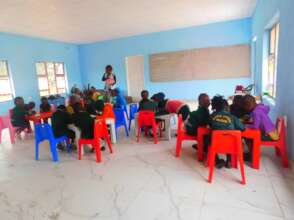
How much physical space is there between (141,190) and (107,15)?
15.1 feet

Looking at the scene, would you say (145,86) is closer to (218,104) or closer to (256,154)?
(218,104)

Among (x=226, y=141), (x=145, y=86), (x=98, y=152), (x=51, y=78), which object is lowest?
(x=98, y=152)

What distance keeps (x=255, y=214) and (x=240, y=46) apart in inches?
256

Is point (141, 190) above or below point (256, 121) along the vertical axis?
below

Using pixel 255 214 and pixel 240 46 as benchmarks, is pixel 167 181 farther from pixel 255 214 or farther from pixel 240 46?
pixel 240 46

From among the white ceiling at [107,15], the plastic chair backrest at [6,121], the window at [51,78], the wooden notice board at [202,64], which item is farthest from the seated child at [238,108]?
the window at [51,78]

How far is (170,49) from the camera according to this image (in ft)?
25.9

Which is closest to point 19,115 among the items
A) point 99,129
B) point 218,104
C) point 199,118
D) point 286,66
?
point 99,129

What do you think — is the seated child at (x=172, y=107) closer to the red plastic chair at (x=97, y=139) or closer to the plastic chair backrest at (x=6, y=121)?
the red plastic chair at (x=97, y=139)

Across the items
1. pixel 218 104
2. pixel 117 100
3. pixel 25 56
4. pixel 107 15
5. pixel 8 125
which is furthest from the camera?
pixel 25 56

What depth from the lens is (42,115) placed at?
4.09 m

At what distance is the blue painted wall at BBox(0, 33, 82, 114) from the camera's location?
643 cm

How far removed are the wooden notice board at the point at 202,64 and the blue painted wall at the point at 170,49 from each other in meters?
0.18

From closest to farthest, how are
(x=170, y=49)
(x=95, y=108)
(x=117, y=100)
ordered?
(x=95, y=108), (x=117, y=100), (x=170, y=49)
